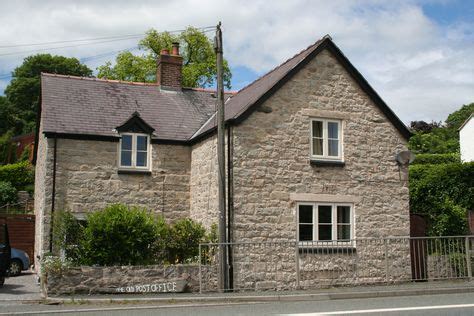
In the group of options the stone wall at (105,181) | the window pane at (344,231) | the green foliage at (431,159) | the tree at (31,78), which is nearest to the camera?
the window pane at (344,231)

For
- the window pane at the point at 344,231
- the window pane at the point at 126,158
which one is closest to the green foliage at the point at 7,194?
the window pane at the point at 126,158

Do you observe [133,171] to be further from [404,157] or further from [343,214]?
[404,157]

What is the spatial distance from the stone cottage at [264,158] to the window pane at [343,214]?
0.04 meters

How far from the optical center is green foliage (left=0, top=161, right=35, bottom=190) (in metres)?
35.6

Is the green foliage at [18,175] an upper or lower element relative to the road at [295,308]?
upper

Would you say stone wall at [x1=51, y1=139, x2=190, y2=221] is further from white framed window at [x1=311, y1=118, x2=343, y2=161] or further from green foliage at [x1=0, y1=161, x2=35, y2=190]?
green foliage at [x1=0, y1=161, x2=35, y2=190]

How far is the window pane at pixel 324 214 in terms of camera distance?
58.4ft

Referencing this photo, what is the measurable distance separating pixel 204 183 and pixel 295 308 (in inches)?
304

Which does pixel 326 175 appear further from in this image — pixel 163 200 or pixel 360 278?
pixel 163 200

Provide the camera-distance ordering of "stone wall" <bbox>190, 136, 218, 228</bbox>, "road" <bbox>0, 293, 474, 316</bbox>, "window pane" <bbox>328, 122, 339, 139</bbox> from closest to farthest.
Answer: "road" <bbox>0, 293, 474, 316</bbox> → "stone wall" <bbox>190, 136, 218, 228</bbox> → "window pane" <bbox>328, 122, 339, 139</bbox>

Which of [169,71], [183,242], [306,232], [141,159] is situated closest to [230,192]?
[183,242]

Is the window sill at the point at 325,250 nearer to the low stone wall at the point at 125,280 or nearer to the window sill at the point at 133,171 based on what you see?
the low stone wall at the point at 125,280

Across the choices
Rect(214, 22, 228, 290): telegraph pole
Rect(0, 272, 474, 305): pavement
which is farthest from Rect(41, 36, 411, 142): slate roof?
Rect(0, 272, 474, 305): pavement

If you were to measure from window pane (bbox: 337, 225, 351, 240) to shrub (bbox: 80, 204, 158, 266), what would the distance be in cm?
572
